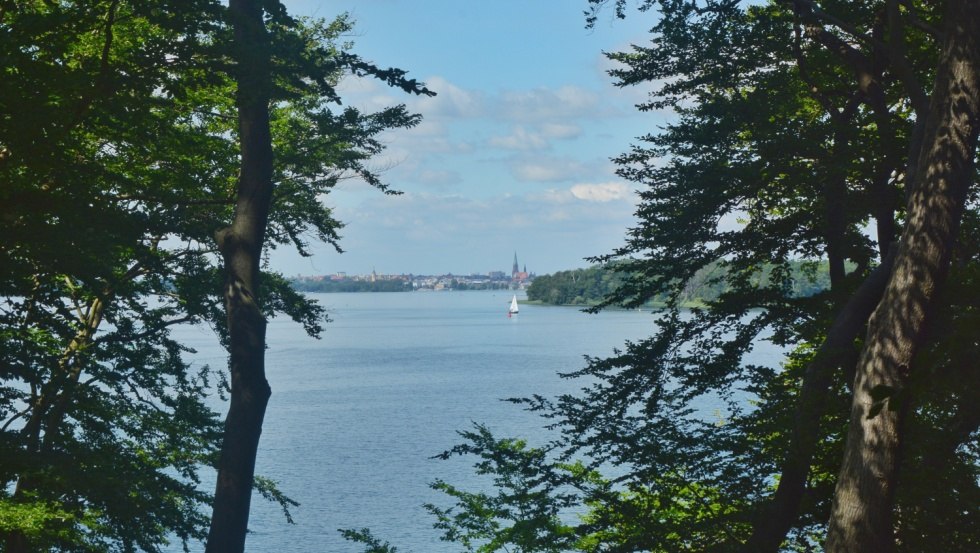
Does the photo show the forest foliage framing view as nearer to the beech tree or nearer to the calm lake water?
the beech tree

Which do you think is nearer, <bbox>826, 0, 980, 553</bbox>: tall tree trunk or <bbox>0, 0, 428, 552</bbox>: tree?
<bbox>826, 0, 980, 553</bbox>: tall tree trunk

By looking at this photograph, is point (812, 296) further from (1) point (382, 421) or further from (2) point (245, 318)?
(1) point (382, 421)

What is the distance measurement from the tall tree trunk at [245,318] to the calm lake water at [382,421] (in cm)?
678

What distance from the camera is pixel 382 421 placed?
43875 millimetres

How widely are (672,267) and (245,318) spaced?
6.57m

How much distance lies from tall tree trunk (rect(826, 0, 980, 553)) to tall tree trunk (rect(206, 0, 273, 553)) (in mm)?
6378

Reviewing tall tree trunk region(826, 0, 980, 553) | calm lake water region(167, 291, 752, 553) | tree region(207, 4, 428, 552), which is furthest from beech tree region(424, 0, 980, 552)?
calm lake water region(167, 291, 752, 553)

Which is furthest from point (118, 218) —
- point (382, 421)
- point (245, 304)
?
point (382, 421)

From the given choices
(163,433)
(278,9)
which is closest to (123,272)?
(163,433)

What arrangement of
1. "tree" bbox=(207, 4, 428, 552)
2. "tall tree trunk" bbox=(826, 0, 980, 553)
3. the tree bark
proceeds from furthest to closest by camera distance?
"tree" bbox=(207, 4, 428, 552), the tree bark, "tall tree trunk" bbox=(826, 0, 980, 553)

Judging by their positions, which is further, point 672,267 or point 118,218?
point 672,267

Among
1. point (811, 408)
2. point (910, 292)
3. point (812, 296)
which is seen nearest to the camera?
point (910, 292)

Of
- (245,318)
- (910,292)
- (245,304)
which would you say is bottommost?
(245,318)

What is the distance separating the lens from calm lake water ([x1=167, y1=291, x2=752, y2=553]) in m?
27.8
